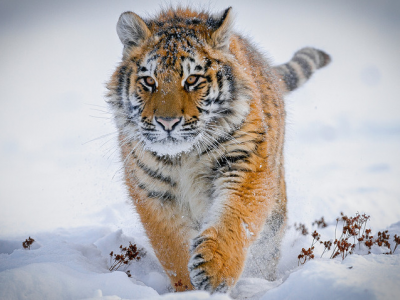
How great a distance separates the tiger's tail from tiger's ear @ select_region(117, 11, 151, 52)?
215 centimetres

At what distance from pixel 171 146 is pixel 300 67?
10.6 feet

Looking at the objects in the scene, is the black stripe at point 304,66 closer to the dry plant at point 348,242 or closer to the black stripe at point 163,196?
the dry plant at point 348,242

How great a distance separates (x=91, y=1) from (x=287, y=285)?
12740 mm

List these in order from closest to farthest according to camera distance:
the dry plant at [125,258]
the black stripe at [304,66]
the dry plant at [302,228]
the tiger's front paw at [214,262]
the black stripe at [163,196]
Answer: the tiger's front paw at [214,262] → the black stripe at [163,196] → the dry plant at [125,258] → the dry plant at [302,228] → the black stripe at [304,66]

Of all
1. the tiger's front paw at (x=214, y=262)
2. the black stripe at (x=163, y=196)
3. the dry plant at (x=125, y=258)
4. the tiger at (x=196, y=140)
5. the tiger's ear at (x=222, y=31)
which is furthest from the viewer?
the dry plant at (x=125, y=258)

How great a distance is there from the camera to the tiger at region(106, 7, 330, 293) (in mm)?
2453

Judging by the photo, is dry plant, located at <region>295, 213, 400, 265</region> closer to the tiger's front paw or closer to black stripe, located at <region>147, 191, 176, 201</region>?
the tiger's front paw

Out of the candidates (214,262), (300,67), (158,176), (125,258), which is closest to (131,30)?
(158,176)

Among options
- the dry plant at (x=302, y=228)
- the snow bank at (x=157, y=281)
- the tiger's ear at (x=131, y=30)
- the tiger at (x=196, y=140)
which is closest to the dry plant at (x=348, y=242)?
the snow bank at (x=157, y=281)

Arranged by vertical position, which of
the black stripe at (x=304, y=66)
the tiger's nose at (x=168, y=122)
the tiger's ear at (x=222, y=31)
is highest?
the black stripe at (x=304, y=66)

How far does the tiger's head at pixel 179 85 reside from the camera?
255 cm

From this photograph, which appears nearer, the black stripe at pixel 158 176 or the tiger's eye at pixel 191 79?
the tiger's eye at pixel 191 79

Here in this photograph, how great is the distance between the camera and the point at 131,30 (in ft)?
9.68

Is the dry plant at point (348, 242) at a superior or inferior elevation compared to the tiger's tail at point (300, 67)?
inferior
